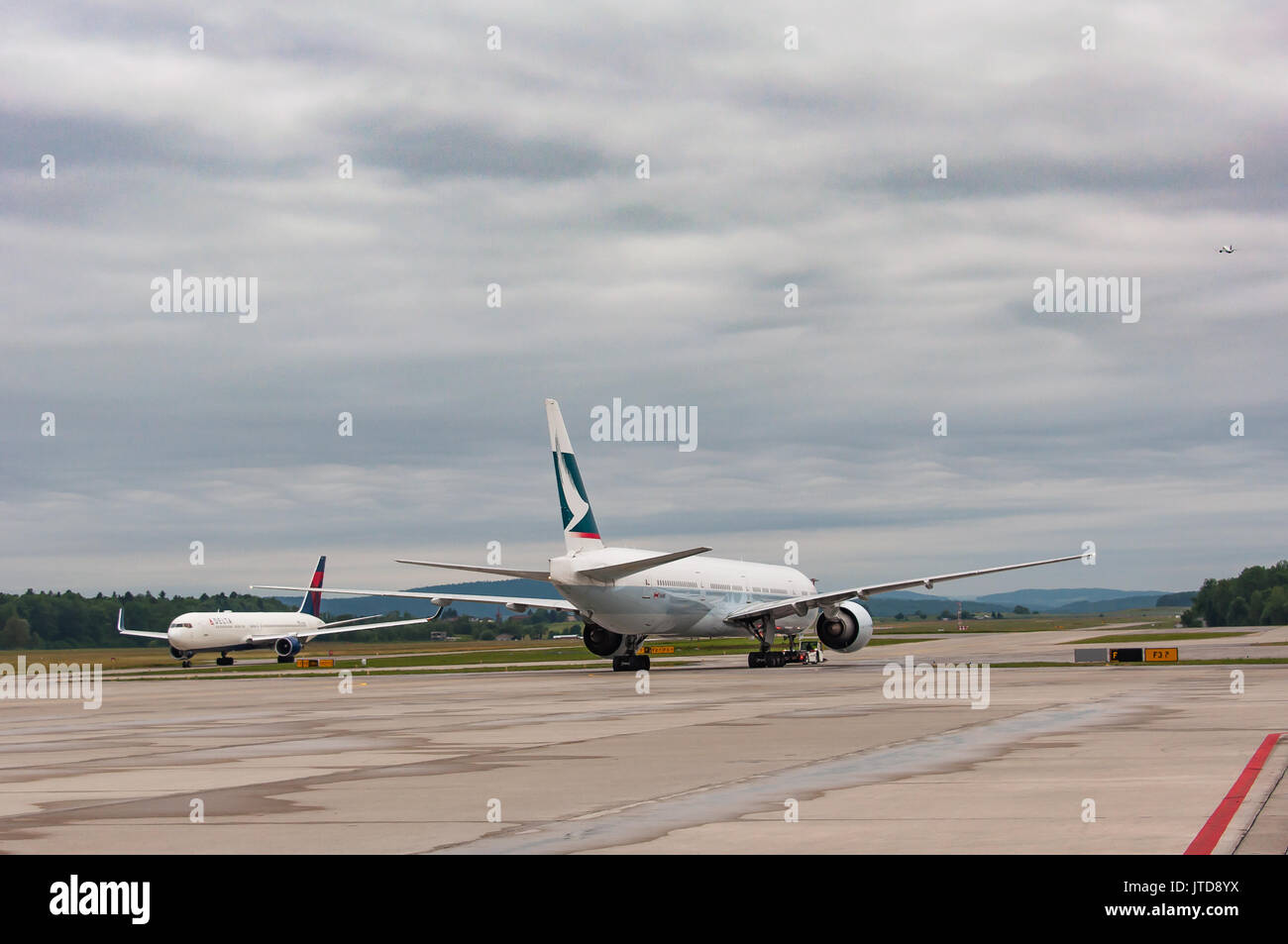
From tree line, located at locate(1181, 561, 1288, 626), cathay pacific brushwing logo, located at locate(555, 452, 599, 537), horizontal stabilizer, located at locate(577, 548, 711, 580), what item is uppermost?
cathay pacific brushwing logo, located at locate(555, 452, 599, 537)

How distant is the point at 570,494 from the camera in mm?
53781

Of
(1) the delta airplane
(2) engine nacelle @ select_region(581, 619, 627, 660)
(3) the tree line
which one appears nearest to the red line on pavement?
(2) engine nacelle @ select_region(581, 619, 627, 660)

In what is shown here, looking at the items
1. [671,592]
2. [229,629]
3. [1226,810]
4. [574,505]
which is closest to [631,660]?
[671,592]

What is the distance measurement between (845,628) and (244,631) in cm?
5078

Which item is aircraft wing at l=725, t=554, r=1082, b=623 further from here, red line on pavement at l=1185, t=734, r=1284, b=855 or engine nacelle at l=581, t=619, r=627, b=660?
red line on pavement at l=1185, t=734, r=1284, b=855

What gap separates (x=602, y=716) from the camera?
30.2 meters

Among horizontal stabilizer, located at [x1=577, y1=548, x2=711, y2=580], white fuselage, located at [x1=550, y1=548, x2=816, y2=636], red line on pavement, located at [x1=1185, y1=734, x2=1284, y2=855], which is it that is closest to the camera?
red line on pavement, located at [x1=1185, y1=734, x2=1284, y2=855]

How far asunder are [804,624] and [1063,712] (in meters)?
37.5

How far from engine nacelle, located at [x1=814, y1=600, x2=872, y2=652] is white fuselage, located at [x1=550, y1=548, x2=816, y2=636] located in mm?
2155

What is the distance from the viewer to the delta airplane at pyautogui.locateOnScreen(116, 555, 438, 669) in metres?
89.6

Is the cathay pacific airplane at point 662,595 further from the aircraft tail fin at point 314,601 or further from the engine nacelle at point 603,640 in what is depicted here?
the aircraft tail fin at point 314,601
